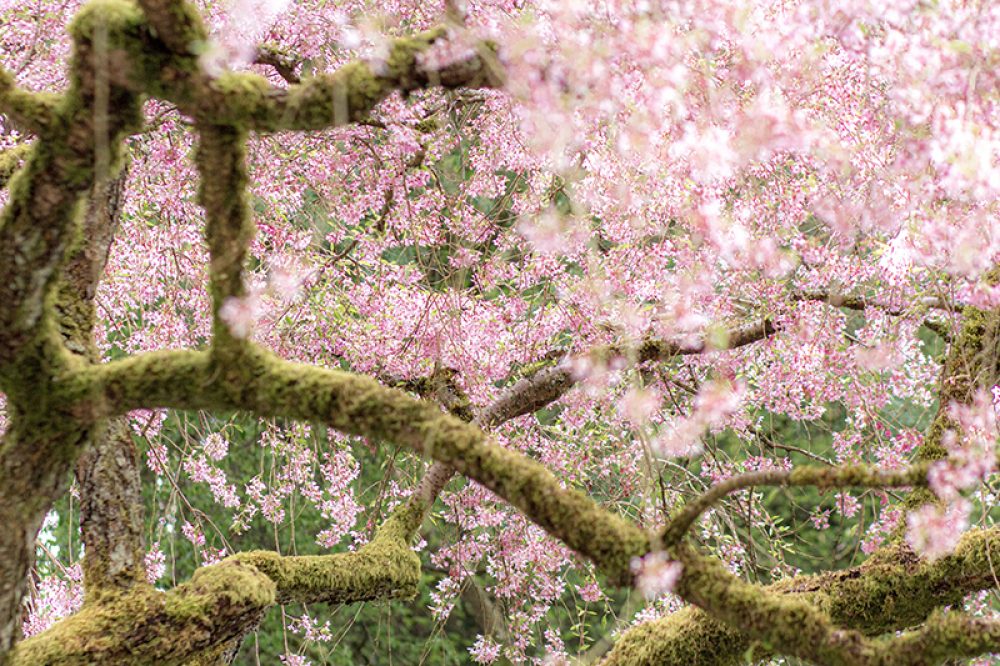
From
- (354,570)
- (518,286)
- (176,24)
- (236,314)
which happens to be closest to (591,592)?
(518,286)

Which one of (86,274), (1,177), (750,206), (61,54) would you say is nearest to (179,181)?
(61,54)

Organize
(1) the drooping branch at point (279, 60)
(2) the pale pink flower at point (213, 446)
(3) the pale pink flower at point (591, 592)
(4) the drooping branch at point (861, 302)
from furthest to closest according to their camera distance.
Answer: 1. (3) the pale pink flower at point (591, 592)
2. (2) the pale pink flower at point (213, 446)
3. (4) the drooping branch at point (861, 302)
4. (1) the drooping branch at point (279, 60)

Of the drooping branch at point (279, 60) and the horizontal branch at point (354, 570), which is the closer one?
the drooping branch at point (279, 60)

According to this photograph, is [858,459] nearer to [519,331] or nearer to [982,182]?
[519,331]

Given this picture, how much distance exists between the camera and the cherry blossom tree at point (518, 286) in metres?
2.44

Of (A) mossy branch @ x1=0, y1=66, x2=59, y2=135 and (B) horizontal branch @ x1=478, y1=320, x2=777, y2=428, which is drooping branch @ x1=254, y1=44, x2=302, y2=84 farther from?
(B) horizontal branch @ x1=478, y1=320, x2=777, y2=428

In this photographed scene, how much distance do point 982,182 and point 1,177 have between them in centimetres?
305

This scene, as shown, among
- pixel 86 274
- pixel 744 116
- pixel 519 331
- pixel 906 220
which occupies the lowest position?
pixel 519 331

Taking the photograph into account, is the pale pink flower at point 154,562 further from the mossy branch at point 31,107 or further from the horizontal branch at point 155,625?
the mossy branch at point 31,107

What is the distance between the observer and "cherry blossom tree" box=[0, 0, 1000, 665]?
8.00ft

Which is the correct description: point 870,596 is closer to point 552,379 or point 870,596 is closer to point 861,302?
point 861,302

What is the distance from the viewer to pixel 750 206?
11.9ft

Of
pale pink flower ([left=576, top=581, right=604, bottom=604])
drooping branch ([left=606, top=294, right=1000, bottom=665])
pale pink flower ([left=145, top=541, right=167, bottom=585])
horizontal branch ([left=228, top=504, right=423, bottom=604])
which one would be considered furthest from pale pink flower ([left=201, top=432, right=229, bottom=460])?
drooping branch ([left=606, top=294, right=1000, bottom=665])

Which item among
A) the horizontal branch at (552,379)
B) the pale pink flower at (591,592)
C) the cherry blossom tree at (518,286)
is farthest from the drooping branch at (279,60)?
the pale pink flower at (591,592)
